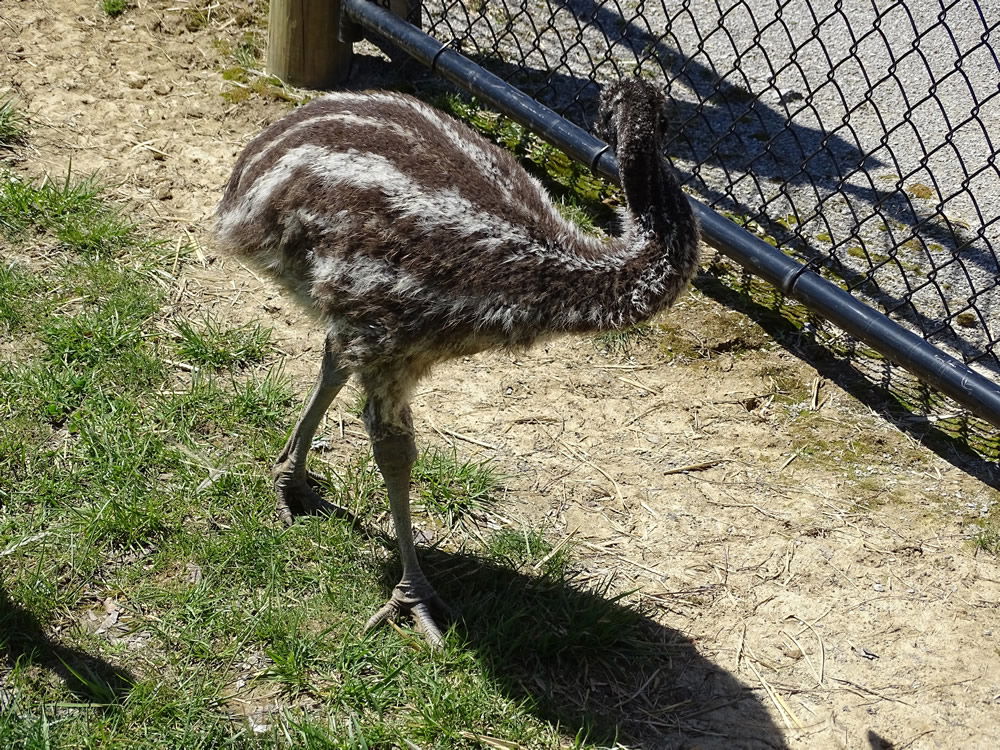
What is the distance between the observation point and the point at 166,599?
3693 millimetres

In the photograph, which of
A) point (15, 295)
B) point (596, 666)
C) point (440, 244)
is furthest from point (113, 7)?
point (596, 666)

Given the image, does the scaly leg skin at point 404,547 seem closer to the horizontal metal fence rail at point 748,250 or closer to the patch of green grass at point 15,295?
the horizontal metal fence rail at point 748,250

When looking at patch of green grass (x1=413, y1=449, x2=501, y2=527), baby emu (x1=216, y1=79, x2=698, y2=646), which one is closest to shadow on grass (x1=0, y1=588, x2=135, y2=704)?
baby emu (x1=216, y1=79, x2=698, y2=646)

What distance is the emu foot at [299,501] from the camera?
4.10m

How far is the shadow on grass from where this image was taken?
3359 mm

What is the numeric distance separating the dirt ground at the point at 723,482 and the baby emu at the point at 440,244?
3.87 feet

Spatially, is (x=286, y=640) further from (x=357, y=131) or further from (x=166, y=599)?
(x=357, y=131)

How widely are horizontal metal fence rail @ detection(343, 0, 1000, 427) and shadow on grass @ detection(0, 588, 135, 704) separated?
8.01ft

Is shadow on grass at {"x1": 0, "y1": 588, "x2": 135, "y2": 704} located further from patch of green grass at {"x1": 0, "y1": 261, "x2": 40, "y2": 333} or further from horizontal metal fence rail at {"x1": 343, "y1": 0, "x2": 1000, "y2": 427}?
horizontal metal fence rail at {"x1": 343, "y1": 0, "x2": 1000, "y2": 427}

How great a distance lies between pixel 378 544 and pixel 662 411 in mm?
1425

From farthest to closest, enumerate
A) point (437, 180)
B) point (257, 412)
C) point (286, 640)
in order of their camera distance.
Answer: point (257, 412), point (286, 640), point (437, 180)

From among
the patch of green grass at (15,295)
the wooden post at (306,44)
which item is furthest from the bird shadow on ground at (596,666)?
the wooden post at (306,44)

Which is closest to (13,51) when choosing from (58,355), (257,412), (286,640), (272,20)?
(272,20)

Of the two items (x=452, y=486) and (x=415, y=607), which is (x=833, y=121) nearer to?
(x=452, y=486)
